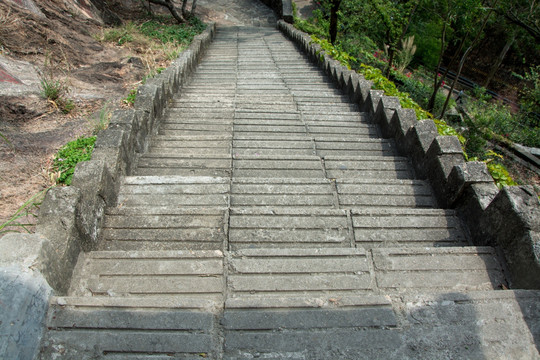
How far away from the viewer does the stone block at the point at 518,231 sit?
2.23 metres

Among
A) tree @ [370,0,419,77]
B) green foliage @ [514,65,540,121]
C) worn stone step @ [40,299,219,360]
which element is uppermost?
tree @ [370,0,419,77]

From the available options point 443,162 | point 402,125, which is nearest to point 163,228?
point 443,162

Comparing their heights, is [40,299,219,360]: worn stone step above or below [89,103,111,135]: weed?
Result: above

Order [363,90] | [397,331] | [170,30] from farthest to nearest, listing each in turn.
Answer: [170,30] → [363,90] → [397,331]

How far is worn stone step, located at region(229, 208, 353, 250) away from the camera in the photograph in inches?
103

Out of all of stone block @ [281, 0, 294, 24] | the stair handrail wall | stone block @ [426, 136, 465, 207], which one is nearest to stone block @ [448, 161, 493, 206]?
the stair handrail wall

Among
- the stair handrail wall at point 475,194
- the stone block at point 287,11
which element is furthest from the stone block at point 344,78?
the stone block at point 287,11

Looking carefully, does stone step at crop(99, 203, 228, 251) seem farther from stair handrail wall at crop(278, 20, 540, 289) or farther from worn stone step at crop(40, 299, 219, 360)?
stair handrail wall at crop(278, 20, 540, 289)

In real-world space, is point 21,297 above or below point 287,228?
above

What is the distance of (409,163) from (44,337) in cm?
357

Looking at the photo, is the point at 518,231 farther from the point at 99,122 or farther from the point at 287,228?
the point at 99,122

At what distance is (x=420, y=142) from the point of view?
12.1 feet

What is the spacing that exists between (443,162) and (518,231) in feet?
3.42

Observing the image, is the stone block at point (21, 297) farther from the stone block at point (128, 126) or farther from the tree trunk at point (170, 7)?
the tree trunk at point (170, 7)
